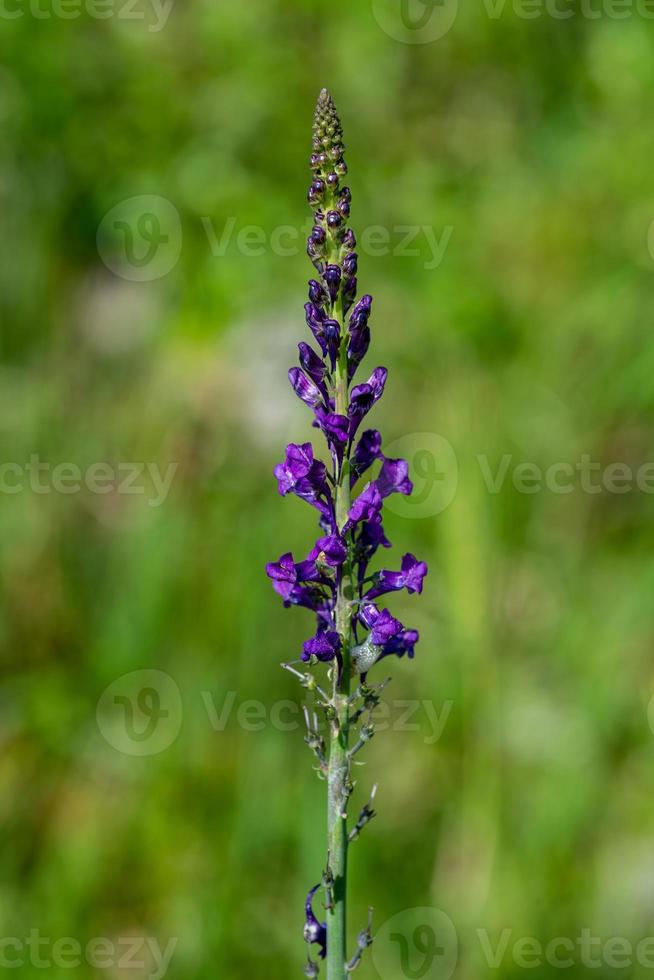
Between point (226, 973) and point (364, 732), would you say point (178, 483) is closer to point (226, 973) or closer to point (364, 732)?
point (226, 973)

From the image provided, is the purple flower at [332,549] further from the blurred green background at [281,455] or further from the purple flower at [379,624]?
the blurred green background at [281,455]

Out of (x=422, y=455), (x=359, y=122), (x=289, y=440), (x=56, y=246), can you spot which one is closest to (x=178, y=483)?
(x=289, y=440)

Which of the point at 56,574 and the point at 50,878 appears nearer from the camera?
the point at 50,878

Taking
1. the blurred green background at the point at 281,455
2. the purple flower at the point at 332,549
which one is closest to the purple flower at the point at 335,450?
the purple flower at the point at 332,549

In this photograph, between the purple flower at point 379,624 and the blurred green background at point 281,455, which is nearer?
the purple flower at point 379,624

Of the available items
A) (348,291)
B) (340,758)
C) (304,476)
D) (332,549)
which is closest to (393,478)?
(304,476)

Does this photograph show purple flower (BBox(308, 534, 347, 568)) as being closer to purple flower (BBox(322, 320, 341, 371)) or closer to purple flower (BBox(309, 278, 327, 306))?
purple flower (BBox(322, 320, 341, 371))
